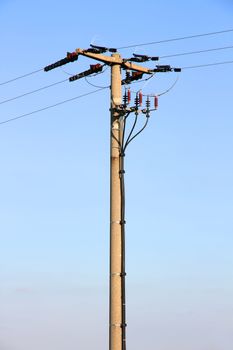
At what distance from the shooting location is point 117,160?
1980 cm

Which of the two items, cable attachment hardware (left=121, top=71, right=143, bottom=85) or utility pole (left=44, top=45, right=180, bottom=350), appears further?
cable attachment hardware (left=121, top=71, right=143, bottom=85)

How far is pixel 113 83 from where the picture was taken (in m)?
20.2

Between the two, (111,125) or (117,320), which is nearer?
(117,320)

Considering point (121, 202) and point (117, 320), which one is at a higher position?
point (121, 202)

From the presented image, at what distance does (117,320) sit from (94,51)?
22.4 ft

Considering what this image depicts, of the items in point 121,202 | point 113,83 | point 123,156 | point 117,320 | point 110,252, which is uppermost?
point 113,83

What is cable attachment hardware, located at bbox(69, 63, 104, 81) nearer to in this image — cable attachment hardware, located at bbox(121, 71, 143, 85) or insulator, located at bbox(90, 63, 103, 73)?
insulator, located at bbox(90, 63, 103, 73)

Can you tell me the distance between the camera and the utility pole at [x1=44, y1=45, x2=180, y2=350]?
738 inches

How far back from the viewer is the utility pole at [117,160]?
1873 cm

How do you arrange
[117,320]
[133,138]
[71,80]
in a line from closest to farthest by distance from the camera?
1. [117,320]
2. [133,138]
3. [71,80]

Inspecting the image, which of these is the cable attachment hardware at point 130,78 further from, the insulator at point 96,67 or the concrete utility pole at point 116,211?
the insulator at point 96,67

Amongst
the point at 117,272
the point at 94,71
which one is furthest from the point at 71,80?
the point at 117,272

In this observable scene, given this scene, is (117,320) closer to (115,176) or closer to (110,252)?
(110,252)

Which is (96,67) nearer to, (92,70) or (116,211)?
(92,70)
